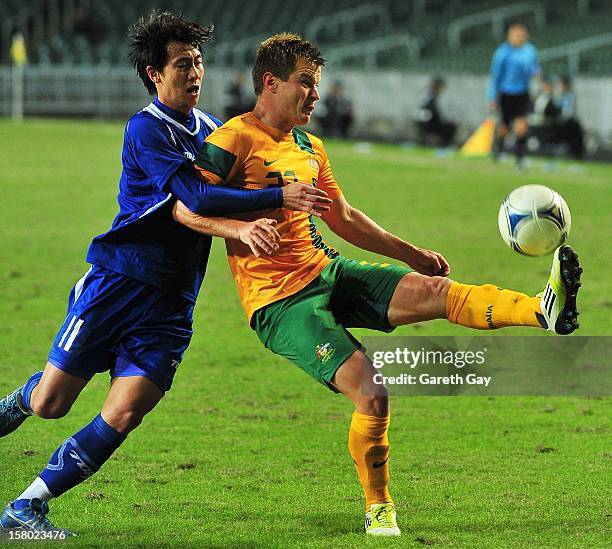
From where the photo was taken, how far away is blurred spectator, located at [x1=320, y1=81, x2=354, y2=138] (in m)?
32.0

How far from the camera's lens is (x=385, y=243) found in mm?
5676

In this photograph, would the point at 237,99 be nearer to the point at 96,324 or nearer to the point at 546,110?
the point at 546,110

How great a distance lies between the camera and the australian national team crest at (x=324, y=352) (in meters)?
4.96

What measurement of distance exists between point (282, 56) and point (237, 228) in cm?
78

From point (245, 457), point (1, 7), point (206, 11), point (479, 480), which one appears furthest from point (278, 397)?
point (1, 7)

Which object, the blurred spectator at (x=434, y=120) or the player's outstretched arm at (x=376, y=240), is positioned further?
the blurred spectator at (x=434, y=120)

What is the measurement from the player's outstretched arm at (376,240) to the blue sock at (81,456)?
4.47 ft

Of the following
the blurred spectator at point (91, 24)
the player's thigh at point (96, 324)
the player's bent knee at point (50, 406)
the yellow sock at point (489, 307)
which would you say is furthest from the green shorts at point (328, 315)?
the blurred spectator at point (91, 24)

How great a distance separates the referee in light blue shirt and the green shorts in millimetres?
16667

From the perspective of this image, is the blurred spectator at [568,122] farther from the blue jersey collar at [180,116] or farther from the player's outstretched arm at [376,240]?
the blue jersey collar at [180,116]

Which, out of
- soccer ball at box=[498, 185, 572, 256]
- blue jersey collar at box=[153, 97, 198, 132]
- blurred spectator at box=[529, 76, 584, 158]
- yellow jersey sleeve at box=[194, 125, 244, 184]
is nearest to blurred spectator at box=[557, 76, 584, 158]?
blurred spectator at box=[529, 76, 584, 158]

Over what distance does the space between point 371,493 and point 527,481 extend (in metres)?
1.17

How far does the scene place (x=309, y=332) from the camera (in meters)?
5.03

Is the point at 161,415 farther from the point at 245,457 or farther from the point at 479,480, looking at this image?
the point at 479,480
